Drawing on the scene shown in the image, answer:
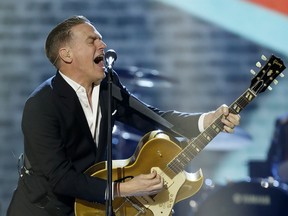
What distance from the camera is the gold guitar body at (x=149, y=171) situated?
4.21 meters

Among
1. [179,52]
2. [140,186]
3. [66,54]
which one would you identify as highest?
[66,54]

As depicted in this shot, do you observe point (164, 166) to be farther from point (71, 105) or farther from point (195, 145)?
point (71, 105)

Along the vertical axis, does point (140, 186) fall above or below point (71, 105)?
below

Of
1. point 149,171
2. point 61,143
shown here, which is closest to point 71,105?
point 61,143

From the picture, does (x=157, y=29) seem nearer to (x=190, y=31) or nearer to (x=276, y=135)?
(x=190, y=31)

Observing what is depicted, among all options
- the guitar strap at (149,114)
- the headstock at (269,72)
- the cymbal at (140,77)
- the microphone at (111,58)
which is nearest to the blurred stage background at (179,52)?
the cymbal at (140,77)

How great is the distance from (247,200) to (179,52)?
5.61 ft

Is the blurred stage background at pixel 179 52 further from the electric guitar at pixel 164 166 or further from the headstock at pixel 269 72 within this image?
the headstock at pixel 269 72

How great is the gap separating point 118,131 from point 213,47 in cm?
155

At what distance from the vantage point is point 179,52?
7.51 metres

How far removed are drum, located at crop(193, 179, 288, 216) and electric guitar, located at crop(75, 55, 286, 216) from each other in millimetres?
2125

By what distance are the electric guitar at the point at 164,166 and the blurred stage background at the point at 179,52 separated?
3.06 metres

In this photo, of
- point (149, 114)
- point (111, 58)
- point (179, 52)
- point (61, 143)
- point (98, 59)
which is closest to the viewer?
point (111, 58)

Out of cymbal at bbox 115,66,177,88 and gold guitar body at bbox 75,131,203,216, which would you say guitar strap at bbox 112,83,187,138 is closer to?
gold guitar body at bbox 75,131,203,216
